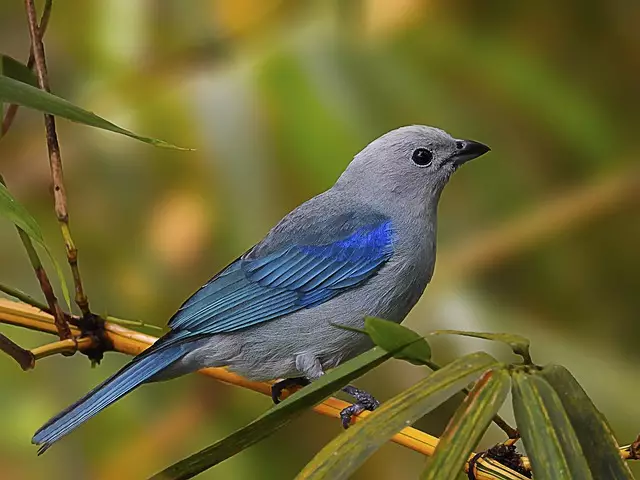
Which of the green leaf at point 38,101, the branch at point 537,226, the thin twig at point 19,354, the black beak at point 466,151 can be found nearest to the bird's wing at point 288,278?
the black beak at point 466,151

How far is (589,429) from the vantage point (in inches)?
24.5

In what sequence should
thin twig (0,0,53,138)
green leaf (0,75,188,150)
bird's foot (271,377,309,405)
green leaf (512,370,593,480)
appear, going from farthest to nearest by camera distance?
bird's foot (271,377,309,405) → thin twig (0,0,53,138) → green leaf (0,75,188,150) → green leaf (512,370,593,480)

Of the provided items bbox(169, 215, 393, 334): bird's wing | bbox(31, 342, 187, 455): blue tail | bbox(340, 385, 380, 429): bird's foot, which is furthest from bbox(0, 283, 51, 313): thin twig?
bbox(340, 385, 380, 429): bird's foot

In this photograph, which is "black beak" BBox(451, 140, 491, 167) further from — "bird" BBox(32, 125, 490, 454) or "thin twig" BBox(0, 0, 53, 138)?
"thin twig" BBox(0, 0, 53, 138)

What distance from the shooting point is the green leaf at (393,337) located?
A: 23.8 inches

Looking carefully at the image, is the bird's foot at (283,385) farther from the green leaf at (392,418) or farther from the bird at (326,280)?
the green leaf at (392,418)

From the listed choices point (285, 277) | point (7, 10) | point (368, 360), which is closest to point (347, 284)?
point (285, 277)

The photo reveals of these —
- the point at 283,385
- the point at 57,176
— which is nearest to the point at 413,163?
the point at 283,385

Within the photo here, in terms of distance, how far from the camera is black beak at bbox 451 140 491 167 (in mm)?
1206

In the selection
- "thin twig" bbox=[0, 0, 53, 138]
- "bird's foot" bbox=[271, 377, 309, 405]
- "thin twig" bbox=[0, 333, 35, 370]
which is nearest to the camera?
"thin twig" bbox=[0, 333, 35, 370]

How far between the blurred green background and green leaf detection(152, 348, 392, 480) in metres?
1.04

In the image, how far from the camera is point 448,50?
1.88 meters

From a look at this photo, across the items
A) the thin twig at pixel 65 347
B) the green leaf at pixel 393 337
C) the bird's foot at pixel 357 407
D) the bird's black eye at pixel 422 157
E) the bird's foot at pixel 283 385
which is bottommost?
the bird's foot at pixel 283 385

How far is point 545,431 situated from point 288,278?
64 cm
